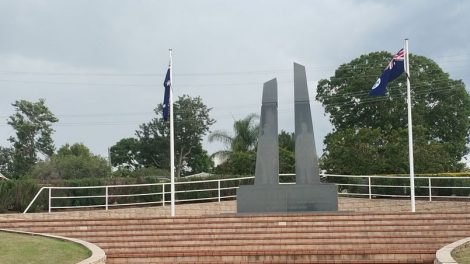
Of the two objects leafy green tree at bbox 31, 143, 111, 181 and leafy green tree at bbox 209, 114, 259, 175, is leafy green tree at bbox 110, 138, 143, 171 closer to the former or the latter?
leafy green tree at bbox 31, 143, 111, 181

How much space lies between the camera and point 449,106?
44.0 meters

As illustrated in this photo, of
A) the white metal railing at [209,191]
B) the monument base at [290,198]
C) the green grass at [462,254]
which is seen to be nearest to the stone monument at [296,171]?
the monument base at [290,198]

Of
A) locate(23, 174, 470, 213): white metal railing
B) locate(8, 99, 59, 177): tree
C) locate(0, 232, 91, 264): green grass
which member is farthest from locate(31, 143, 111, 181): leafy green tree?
locate(0, 232, 91, 264): green grass

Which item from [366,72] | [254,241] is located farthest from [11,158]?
[254,241]

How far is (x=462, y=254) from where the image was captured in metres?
11.3

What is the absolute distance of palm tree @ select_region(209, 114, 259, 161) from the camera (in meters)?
43.1

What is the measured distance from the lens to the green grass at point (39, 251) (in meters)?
11.6

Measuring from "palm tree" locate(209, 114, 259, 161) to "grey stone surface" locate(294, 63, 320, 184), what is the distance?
893 inches

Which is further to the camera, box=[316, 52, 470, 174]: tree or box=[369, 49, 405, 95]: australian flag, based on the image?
box=[316, 52, 470, 174]: tree

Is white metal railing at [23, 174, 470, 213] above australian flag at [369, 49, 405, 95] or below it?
below

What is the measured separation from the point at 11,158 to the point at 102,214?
123ft

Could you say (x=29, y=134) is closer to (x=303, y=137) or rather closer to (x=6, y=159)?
(x=6, y=159)

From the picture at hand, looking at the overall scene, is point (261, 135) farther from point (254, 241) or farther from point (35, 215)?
point (35, 215)

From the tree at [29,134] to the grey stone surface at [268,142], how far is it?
1548 inches
